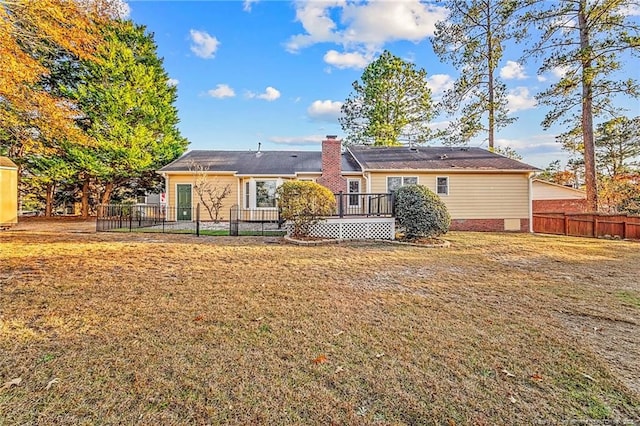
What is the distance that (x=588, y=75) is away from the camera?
1359cm

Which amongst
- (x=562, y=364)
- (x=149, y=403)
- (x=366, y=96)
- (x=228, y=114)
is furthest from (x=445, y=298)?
(x=366, y=96)

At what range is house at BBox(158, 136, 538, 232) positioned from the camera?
1489 centimetres

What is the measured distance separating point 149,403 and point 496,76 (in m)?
23.3

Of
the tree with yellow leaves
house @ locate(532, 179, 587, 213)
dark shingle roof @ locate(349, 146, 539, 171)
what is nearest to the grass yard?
the tree with yellow leaves

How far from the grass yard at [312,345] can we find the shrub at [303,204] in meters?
3.99

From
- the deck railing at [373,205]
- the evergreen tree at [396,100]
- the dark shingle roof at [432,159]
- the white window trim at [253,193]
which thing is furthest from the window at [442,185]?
the evergreen tree at [396,100]

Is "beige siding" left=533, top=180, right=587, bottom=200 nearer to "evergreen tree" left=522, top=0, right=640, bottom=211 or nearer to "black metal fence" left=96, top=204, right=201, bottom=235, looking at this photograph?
"evergreen tree" left=522, top=0, right=640, bottom=211

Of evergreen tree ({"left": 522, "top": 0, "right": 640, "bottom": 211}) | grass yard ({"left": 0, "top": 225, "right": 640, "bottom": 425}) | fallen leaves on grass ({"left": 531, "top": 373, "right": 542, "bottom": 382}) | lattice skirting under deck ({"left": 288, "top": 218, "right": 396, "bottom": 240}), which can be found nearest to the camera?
grass yard ({"left": 0, "top": 225, "right": 640, "bottom": 425})

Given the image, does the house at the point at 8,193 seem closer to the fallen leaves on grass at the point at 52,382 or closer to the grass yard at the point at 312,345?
the grass yard at the point at 312,345

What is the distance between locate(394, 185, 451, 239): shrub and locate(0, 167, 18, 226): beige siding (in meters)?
16.4

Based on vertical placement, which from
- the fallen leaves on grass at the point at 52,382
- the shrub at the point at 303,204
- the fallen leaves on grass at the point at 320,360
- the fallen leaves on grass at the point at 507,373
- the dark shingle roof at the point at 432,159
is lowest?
the fallen leaves on grass at the point at 507,373

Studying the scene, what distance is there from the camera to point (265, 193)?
1648 cm

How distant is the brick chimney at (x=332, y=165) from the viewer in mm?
13227

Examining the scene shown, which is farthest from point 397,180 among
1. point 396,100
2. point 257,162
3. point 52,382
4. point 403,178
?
point 52,382
